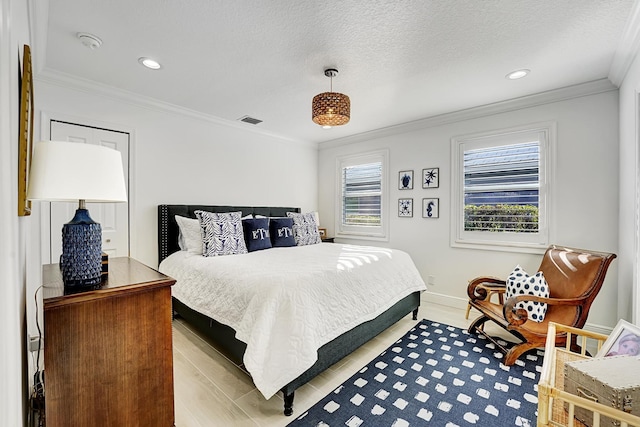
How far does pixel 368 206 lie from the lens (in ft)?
15.6

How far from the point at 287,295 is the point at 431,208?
2806 millimetres

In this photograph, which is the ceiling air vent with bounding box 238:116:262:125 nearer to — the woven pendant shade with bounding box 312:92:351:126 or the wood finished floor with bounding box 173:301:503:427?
the woven pendant shade with bounding box 312:92:351:126

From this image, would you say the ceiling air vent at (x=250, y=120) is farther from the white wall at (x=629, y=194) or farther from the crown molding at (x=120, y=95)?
the white wall at (x=629, y=194)

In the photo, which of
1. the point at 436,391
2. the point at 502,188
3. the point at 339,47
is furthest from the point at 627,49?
the point at 436,391

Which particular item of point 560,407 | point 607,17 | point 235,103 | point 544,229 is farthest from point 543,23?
point 235,103

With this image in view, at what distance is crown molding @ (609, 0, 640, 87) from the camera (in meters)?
1.85

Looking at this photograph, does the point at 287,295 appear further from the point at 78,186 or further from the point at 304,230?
the point at 304,230

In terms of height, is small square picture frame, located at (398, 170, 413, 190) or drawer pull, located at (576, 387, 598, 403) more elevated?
small square picture frame, located at (398, 170, 413, 190)

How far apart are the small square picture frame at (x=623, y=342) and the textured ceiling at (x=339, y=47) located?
1.91m

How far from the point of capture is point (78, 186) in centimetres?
118

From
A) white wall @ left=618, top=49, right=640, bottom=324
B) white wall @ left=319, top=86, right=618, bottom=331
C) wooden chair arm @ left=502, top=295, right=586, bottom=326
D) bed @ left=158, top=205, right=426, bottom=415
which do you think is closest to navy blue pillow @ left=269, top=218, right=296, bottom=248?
bed @ left=158, top=205, right=426, bottom=415

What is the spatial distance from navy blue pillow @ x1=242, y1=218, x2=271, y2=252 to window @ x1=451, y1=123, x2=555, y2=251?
2.45 metres

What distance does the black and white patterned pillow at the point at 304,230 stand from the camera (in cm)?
393

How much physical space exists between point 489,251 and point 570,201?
95 cm
